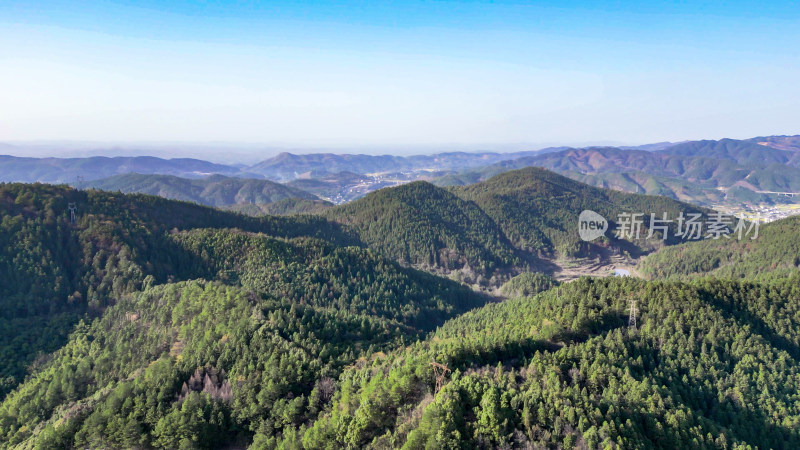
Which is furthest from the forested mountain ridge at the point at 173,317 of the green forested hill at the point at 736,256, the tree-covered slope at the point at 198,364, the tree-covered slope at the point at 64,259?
the green forested hill at the point at 736,256

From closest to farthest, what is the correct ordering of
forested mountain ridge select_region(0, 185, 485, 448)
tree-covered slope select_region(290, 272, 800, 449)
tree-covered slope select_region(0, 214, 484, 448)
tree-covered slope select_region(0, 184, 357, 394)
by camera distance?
tree-covered slope select_region(290, 272, 800, 449) < tree-covered slope select_region(0, 214, 484, 448) < forested mountain ridge select_region(0, 185, 485, 448) < tree-covered slope select_region(0, 184, 357, 394)

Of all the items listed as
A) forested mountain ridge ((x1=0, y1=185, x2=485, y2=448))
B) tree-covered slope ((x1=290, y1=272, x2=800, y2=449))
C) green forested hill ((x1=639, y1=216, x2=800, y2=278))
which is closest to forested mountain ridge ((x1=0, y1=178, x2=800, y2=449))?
tree-covered slope ((x1=290, y1=272, x2=800, y2=449))

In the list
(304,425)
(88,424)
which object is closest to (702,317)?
(304,425)

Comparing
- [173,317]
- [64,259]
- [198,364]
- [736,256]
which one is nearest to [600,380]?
[198,364]

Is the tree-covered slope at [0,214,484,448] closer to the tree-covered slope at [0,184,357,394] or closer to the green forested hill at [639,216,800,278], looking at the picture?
the tree-covered slope at [0,184,357,394]

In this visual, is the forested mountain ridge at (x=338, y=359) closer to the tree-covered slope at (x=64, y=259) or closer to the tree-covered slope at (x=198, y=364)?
the tree-covered slope at (x=198, y=364)

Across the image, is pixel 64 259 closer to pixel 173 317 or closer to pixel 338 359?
pixel 173 317
